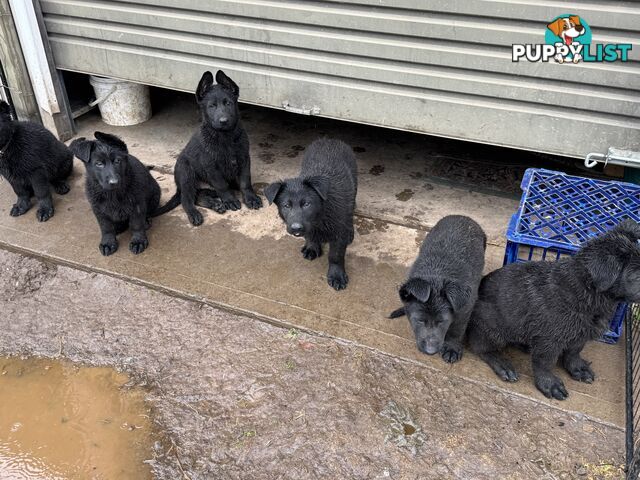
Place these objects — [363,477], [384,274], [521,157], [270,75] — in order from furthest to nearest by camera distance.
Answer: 1. [521,157]
2. [270,75]
3. [384,274]
4. [363,477]

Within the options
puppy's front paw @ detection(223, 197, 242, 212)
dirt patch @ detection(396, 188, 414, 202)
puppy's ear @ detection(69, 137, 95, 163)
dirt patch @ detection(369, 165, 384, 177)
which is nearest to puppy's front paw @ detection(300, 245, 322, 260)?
puppy's front paw @ detection(223, 197, 242, 212)

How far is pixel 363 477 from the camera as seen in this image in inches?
128

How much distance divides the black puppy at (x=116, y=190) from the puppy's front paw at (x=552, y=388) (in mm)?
3672

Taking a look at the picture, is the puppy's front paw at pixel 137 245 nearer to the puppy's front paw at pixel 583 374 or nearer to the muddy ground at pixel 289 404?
the muddy ground at pixel 289 404

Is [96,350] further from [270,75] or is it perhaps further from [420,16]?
[420,16]

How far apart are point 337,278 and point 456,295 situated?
153 cm

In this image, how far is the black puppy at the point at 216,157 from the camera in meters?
5.21

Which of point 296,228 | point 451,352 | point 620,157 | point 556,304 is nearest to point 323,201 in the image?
point 296,228

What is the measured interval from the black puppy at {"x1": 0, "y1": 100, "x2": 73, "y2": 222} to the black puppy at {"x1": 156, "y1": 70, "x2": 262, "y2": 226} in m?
1.21

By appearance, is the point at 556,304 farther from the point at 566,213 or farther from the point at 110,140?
the point at 110,140

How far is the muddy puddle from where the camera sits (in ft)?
11.1

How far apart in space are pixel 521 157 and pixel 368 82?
2342 millimetres

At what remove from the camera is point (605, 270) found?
3229 mm

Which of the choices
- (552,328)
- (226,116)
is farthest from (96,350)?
(552,328)
